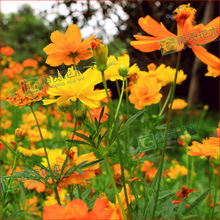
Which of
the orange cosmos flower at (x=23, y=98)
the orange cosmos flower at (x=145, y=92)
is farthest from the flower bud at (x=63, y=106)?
the orange cosmos flower at (x=145, y=92)

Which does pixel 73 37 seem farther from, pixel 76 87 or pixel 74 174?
pixel 74 174

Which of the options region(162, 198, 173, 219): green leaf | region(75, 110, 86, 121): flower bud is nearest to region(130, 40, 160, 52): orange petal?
region(75, 110, 86, 121): flower bud

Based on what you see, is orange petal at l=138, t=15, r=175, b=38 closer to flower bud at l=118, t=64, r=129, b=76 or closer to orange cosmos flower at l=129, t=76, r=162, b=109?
flower bud at l=118, t=64, r=129, b=76

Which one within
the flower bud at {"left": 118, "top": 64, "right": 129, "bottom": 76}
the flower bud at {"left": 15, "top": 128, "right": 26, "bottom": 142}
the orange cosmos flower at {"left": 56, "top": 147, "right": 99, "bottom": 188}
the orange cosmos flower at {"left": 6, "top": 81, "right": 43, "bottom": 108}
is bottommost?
the orange cosmos flower at {"left": 56, "top": 147, "right": 99, "bottom": 188}

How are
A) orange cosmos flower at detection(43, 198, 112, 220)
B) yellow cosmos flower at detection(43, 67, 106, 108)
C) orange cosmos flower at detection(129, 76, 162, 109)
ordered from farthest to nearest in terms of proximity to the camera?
orange cosmos flower at detection(129, 76, 162, 109)
yellow cosmos flower at detection(43, 67, 106, 108)
orange cosmos flower at detection(43, 198, 112, 220)

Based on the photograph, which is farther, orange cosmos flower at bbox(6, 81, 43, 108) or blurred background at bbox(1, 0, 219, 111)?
blurred background at bbox(1, 0, 219, 111)

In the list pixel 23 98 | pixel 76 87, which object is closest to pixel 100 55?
pixel 76 87

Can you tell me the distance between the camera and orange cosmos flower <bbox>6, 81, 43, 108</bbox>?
39 centimetres

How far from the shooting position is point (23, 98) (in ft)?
1.28

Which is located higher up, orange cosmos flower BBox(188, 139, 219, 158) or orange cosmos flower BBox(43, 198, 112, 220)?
orange cosmos flower BBox(43, 198, 112, 220)

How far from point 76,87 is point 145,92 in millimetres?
253

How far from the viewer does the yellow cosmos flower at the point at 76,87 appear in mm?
332

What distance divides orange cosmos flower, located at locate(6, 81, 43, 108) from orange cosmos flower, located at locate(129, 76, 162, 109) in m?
0.23

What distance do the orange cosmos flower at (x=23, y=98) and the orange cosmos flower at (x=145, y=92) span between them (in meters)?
0.23
